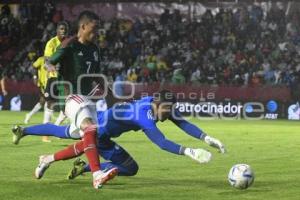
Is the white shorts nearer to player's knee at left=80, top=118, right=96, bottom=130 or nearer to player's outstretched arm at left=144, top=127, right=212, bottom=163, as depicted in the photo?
player's knee at left=80, top=118, right=96, bottom=130

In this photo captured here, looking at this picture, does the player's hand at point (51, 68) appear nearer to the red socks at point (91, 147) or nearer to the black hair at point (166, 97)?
the red socks at point (91, 147)

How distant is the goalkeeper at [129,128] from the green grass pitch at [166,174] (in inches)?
10.3

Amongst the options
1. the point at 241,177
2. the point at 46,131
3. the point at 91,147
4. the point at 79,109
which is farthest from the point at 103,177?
the point at 46,131

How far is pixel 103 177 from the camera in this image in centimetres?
766

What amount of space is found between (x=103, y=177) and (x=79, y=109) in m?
1.06

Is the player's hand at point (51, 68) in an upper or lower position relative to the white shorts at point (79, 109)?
upper

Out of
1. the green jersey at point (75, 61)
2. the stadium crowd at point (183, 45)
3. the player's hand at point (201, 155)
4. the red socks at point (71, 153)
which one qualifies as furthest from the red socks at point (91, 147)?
the stadium crowd at point (183, 45)

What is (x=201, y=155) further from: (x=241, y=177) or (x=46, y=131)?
(x=46, y=131)

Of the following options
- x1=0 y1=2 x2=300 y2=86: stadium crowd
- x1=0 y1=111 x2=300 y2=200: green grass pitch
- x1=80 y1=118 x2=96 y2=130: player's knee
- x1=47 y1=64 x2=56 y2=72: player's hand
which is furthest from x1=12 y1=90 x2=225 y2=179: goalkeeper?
x1=0 y1=2 x2=300 y2=86: stadium crowd

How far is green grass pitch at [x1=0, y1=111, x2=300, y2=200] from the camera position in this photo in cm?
798

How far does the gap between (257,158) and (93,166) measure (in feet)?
15.7

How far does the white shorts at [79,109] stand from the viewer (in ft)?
27.3

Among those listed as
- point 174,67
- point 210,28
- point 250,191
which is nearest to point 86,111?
point 250,191

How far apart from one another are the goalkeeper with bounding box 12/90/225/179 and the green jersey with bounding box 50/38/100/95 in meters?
0.51
